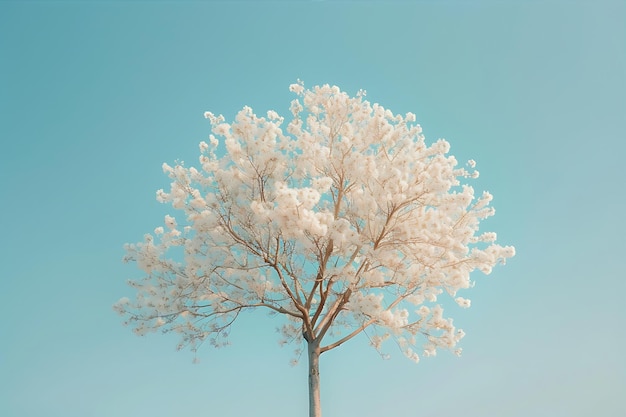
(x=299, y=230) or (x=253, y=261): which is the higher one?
(x=253, y=261)

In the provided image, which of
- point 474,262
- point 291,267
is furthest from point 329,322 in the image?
point 474,262

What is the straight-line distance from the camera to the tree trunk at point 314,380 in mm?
9828

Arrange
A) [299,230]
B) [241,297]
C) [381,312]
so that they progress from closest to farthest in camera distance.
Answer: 1. [299,230]
2. [381,312]
3. [241,297]

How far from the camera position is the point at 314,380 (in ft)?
33.0

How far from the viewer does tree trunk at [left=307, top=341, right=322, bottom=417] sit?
9.83 meters

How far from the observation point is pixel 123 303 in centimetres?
1059

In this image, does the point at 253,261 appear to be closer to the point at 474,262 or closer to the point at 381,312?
the point at 381,312

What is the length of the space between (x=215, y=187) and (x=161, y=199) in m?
1.12

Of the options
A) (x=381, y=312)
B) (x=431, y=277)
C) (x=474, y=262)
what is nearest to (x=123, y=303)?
(x=381, y=312)

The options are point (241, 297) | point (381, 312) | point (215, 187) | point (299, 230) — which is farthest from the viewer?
point (241, 297)

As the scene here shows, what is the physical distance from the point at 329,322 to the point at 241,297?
1.89 meters

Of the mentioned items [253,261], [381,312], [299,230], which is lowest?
[381,312]

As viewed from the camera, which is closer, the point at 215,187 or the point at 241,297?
the point at 215,187

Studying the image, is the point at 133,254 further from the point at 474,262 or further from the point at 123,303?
the point at 474,262
